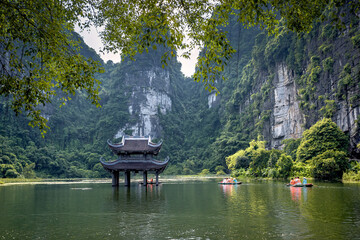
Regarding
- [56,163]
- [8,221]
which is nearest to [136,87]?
[56,163]

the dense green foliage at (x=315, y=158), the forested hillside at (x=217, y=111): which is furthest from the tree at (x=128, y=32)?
the dense green foliage at (x=315, y=158)

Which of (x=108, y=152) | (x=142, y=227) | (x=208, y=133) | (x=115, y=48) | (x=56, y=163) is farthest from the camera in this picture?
(x=208, y=133)

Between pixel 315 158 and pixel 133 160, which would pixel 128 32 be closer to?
pixel 133 160

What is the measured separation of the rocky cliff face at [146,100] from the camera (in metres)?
118

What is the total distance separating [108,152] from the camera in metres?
103

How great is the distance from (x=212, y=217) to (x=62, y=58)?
9064 millimetres

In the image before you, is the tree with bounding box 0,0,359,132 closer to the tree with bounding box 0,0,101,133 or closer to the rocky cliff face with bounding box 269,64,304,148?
the tree with bounding box 0,0,101,133

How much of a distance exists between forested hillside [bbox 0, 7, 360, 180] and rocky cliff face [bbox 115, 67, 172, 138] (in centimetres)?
43

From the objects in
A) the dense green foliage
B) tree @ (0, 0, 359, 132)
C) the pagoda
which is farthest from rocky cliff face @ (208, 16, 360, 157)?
tree @ (0, 0, 359, 132)

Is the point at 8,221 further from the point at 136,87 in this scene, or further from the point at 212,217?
the point at 136,87

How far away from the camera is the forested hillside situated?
2072 inches

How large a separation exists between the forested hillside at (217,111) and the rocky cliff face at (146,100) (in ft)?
1.43

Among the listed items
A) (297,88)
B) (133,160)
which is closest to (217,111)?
(297,88)

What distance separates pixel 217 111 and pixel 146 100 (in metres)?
30.7
